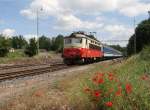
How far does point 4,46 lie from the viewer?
2502 inches

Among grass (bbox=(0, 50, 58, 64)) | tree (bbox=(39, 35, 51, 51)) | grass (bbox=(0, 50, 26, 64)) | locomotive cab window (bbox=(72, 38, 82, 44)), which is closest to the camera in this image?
locomotive cab window (bbox=(72, 38, 82, 44))

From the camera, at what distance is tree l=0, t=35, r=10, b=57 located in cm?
6322

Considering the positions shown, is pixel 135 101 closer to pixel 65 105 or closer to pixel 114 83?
pixel 114 83

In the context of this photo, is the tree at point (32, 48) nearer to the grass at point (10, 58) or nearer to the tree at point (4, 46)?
the grass at point (10, 58)

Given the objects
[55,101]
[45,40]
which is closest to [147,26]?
[55,101]

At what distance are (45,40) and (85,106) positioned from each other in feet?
511

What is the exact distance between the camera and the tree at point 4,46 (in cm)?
6322

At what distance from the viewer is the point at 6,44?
64125mm

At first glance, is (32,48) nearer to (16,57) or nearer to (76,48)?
(16,57)

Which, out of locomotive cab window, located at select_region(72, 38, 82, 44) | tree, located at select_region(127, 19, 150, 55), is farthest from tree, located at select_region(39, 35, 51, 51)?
locomotive cab window, located at select_region(72, 38, 82, 44)

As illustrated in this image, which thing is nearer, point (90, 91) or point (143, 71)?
point (90, 91)

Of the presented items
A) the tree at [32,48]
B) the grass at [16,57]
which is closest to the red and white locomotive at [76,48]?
the grass at [16,57]

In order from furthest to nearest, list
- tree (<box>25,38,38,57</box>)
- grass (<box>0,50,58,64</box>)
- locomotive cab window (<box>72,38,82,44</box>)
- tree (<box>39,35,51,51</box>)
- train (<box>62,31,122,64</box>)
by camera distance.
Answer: tree (<box>39,35,51,51</box>) < tree (<box>25,38,38,57</box>) < grass (<box>0,50,58,64</box>) < locomotive cab window (<box>72,38,82,44</box>) < train (<box>62,31,122,64</box>)

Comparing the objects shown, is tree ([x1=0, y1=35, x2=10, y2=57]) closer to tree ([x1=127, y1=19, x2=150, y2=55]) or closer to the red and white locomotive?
tree ([x1=127, y1=19, x2=150, y2=55])
